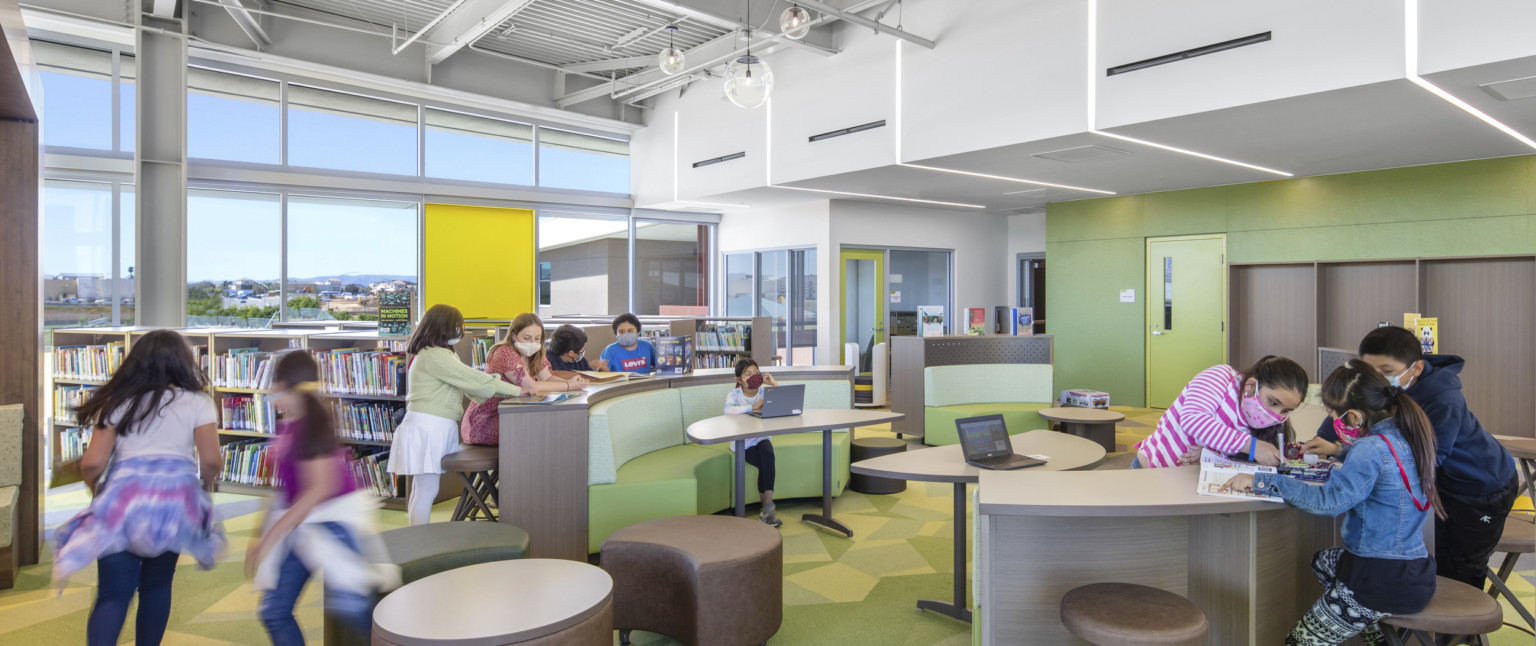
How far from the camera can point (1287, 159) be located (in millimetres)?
7738

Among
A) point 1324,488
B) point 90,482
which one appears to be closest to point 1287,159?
point 1324,488

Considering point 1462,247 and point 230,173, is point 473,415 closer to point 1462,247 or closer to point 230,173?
point 230,173

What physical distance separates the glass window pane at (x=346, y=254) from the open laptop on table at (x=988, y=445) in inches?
307

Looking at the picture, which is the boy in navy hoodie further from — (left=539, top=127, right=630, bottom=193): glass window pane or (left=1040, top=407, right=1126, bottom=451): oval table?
(left=539, top=127, right=630, bottom=193): glass window pane

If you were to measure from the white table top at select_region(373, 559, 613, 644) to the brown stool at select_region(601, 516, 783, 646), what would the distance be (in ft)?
1.82

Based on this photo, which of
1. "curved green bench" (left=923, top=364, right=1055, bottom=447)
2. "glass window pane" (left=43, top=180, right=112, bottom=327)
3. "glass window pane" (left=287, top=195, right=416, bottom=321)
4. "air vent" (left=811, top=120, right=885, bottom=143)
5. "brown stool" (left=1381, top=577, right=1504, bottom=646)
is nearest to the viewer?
"brown stool" (left=1381, top=577, right=1504, bottom=646)

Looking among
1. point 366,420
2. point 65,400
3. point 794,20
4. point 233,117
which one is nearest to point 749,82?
point 794,20

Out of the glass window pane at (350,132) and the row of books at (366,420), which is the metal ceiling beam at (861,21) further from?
the glass window pane at (350,132)

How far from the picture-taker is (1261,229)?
9.29 m

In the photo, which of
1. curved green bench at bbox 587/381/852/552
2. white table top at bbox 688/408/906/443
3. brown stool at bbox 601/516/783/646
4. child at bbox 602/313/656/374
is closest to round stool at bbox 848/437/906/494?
curved green bench at bbox 587/381/852/552

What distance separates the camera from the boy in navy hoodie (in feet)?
9.85

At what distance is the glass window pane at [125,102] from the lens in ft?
26.9

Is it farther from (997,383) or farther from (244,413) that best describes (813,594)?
(244,413)

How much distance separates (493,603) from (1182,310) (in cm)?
986
